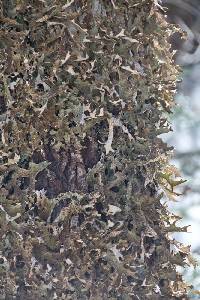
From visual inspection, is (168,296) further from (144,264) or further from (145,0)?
(145,0)

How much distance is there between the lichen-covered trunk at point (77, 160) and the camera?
67cm

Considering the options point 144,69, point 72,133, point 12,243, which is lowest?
point 12,243

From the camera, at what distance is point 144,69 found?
747 millimetres

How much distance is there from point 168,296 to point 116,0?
0.38 metres

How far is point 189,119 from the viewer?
8.76 ft

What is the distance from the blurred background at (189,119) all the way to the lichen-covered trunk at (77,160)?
3.90ft

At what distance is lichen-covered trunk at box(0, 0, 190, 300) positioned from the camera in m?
0.67

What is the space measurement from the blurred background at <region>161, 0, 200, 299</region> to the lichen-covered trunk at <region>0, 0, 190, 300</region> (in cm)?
119

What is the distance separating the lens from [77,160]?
70cm

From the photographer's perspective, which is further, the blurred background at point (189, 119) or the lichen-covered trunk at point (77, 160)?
the blurred background at point (189, 119)

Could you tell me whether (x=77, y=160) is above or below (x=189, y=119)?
below

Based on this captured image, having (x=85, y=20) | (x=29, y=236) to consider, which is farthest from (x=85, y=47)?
(x=29, y=236)

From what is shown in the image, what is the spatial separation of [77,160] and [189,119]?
79.8 inches

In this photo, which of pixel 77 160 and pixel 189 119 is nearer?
pixel 77 160
